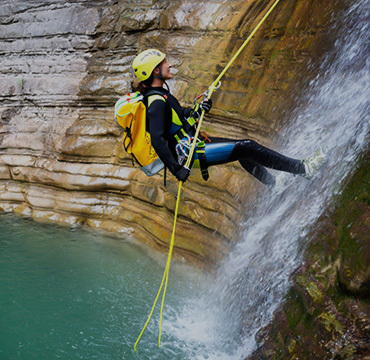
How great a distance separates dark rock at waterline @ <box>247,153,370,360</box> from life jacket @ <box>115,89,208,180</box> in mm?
1430

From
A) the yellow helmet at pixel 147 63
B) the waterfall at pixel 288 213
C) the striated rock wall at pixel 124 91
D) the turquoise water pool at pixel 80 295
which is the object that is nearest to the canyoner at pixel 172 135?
the yellow helmet at pixel 147 63

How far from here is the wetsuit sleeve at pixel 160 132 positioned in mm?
3854

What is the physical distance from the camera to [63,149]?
827cm

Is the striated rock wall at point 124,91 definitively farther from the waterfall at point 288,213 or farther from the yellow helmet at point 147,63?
the yellow helmet at point 147,63

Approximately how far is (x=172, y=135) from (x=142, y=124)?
0.31 metres

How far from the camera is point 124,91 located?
800 cm

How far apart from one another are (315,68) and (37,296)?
439 cm

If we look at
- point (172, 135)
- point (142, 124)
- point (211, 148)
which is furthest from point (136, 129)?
point (211, 148)

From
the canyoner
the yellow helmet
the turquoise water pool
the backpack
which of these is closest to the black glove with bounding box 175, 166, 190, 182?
the canyoner

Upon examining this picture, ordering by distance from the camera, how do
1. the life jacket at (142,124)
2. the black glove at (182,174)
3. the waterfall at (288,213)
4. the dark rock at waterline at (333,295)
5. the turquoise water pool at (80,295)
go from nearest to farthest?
1. the dark rock at waterline at (333,295)
2. the waterfall at (288,213)
3. the black glove at (182,174)
4. the life jacket at (142,124)
5. the turquoise water pool at (80,295)

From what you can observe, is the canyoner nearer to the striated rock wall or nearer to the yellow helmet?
the yellow helmet

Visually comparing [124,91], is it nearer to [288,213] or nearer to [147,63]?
[147,63]

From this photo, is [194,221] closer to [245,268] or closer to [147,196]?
[147,196]

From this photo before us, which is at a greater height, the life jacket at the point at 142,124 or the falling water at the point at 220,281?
the life jacket at the point at 142,124
